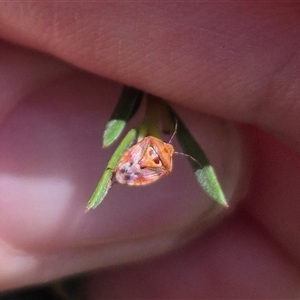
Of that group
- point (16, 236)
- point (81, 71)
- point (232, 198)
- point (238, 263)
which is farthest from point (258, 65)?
point (238, 263)

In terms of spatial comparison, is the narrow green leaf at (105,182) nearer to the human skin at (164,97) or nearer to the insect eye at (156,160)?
the insect eye at (156,160)

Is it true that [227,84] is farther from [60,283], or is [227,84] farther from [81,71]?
[60,283]

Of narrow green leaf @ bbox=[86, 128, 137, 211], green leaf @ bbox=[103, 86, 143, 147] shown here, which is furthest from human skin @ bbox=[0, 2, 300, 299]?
narrow green leaf @ bbox=[86, 128, 137, 211]

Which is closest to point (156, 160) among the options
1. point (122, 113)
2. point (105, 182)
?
point (105, 182)

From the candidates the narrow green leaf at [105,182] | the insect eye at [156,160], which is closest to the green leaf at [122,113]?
A: the narrow green leaf at [105,182]

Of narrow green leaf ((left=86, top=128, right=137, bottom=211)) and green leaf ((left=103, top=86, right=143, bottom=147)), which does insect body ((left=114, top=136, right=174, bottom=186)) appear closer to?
narrow green leaf ((left=86, top=128, right=137, bottom=211))

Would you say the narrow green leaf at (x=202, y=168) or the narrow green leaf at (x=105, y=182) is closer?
the narrow green leaf at (x=105, y=182)
